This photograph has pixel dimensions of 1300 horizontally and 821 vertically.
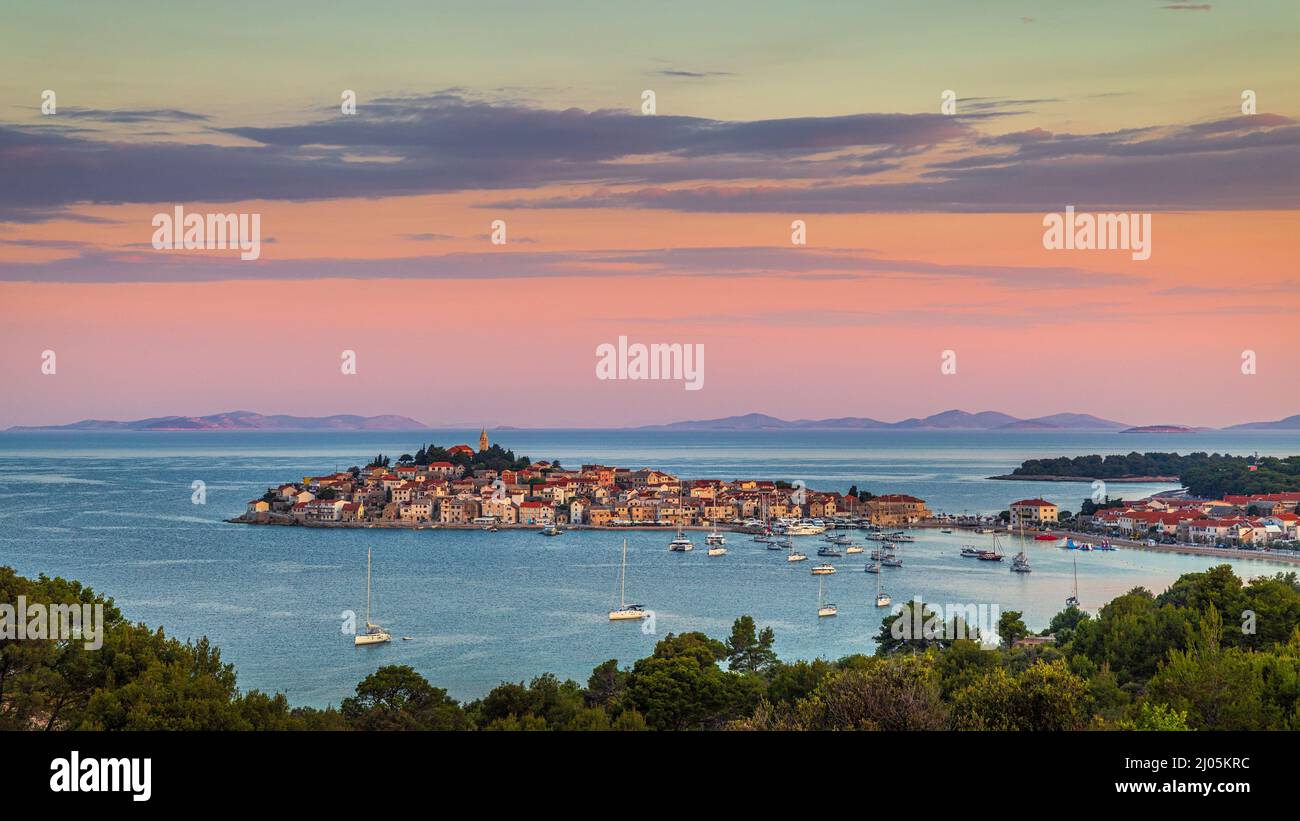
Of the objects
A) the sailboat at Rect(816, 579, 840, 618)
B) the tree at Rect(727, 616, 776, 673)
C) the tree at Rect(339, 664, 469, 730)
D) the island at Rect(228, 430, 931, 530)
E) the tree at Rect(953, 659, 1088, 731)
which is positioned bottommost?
the sailboat at Rect(816, 579, 840, 618)

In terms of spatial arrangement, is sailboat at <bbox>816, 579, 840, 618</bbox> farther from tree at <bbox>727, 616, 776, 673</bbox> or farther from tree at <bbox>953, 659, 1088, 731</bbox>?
tree at <bbox>953, 659, 1088, 731</bbox>

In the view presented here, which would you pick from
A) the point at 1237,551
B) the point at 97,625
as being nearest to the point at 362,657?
the point at 97,625

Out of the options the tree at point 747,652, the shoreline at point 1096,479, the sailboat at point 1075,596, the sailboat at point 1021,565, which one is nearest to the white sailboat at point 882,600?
the sailboat at point 1075,596

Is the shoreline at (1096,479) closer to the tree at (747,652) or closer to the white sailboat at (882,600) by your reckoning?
the white sailboat at (882,600)

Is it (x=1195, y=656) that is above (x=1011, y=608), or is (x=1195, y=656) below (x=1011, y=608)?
above

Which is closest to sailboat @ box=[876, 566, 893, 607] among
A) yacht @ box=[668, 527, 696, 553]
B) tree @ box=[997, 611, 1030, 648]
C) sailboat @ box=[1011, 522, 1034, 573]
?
sailboat @ box=[1011, 522, 1034, 573]

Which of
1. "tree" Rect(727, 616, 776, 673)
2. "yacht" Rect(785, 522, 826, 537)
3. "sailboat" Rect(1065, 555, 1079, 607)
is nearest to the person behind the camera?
"tree" Rect(727, 616, 776, 673)
